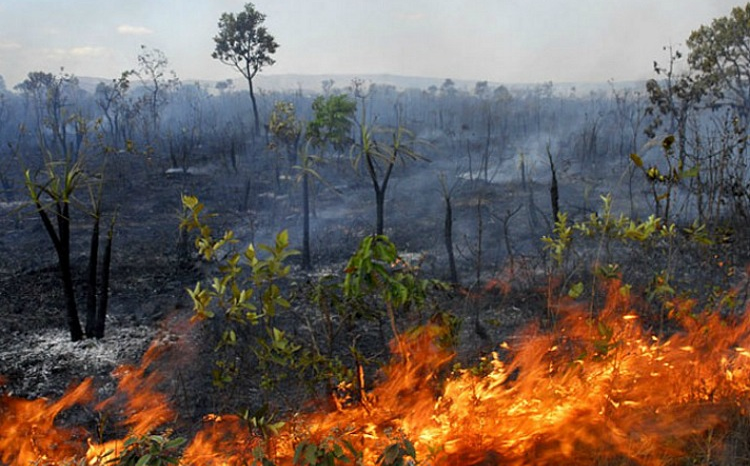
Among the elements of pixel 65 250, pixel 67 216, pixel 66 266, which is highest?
pixel 67 216

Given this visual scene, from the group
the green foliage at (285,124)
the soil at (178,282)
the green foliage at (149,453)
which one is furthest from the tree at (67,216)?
the green foliage at (285,124)

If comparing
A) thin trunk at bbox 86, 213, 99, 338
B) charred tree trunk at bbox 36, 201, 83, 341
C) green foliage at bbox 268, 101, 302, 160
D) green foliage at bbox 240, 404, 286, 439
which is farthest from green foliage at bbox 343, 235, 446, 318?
green foliage at bbox 268, 101, 302, 160

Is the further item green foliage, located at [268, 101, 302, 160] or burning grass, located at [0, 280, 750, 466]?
green foliage, located at [268, 101, 302, 160]

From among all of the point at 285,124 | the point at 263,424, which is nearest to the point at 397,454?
the point at 263,424

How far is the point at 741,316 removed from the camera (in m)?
6.17

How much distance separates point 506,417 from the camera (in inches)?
145

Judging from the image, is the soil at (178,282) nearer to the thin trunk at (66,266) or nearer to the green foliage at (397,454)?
the thin trunk at (66,266)

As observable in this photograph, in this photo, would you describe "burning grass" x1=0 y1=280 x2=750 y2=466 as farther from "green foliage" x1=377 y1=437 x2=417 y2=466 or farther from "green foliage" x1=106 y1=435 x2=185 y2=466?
"green foliage" x1=106 y1=435 x2=185 y2=466

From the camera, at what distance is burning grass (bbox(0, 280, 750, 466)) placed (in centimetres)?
346

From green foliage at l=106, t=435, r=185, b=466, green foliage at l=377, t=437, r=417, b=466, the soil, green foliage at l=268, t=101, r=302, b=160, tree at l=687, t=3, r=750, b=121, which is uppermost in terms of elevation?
tree at l=687, t=3, r=750, b=121

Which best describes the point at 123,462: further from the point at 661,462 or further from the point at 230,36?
the point at 230,36

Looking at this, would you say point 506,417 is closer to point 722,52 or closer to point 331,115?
point 331,115

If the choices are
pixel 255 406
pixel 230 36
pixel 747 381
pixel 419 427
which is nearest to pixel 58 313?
pixel 255 406

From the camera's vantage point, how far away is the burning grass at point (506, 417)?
3.46m
